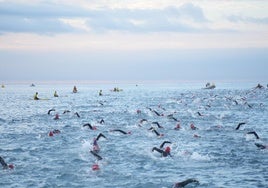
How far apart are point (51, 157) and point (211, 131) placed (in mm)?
14838

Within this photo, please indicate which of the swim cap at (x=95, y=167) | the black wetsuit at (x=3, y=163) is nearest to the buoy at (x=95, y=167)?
the swim cap at (x=95, y=167)

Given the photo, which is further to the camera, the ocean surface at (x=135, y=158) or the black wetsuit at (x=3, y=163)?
the black wetsuit at (x=3, y=163)

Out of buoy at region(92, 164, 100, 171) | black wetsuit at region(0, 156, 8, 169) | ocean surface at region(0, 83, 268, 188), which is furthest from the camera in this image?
black wetsuit at region(0, 156, 8, 169)

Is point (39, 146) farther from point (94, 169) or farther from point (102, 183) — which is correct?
point (102, 183)

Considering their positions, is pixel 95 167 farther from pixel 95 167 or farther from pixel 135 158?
pixel 135 158

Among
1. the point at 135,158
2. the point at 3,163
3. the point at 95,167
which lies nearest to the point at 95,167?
the point at 95,167

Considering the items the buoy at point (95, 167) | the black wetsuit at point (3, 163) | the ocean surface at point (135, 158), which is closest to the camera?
the ocean surface at point (135, 158)

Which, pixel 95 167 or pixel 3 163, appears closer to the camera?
pixel 95 167

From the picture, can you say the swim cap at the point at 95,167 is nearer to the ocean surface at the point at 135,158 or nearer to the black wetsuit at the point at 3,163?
the ocean surface at the point at 135,158

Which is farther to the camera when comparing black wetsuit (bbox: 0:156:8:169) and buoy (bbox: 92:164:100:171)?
black wetsuit (bbox: 0:156:8:169)

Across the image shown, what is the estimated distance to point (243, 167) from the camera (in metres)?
19.6

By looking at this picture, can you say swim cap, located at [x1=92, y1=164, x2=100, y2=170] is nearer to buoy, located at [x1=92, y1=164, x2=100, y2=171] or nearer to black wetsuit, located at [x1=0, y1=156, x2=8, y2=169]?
buoy, located at [x1=92, y1=164, x2=100, y2=171]

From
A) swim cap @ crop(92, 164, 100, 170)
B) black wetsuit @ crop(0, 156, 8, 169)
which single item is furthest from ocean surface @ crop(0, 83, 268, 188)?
black wetsuit @ crop(0, 156, 8, 169)

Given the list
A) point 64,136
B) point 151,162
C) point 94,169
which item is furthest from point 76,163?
point 64,136
